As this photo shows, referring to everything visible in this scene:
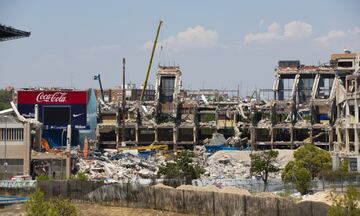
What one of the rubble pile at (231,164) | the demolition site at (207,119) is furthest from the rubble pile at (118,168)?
the rubble pile at (231,164)

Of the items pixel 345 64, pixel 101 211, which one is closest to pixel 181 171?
pixel 101 211

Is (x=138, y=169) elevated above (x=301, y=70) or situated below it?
below

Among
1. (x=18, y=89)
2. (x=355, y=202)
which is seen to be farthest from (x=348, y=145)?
(x=355, y=202)

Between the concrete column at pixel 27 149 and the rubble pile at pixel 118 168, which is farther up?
the concrete column at pixel 27 149

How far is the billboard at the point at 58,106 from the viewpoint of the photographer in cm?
10350

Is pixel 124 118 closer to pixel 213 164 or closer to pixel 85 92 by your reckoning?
pixel 85 92

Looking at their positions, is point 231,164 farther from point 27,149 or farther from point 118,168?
point 27,149

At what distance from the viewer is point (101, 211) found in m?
43.9

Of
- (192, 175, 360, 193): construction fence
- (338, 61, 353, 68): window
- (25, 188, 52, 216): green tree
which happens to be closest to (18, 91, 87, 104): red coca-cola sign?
(338, 61, 353, 68): window

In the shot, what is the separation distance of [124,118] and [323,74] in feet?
118

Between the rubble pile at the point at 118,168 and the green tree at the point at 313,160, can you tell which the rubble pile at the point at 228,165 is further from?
the green tree at the point at 313,160

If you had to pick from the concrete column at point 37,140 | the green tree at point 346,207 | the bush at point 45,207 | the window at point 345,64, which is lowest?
the bush at point 45,207

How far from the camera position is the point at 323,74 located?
122 meters

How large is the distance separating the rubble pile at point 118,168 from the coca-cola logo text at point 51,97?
2164 cm
